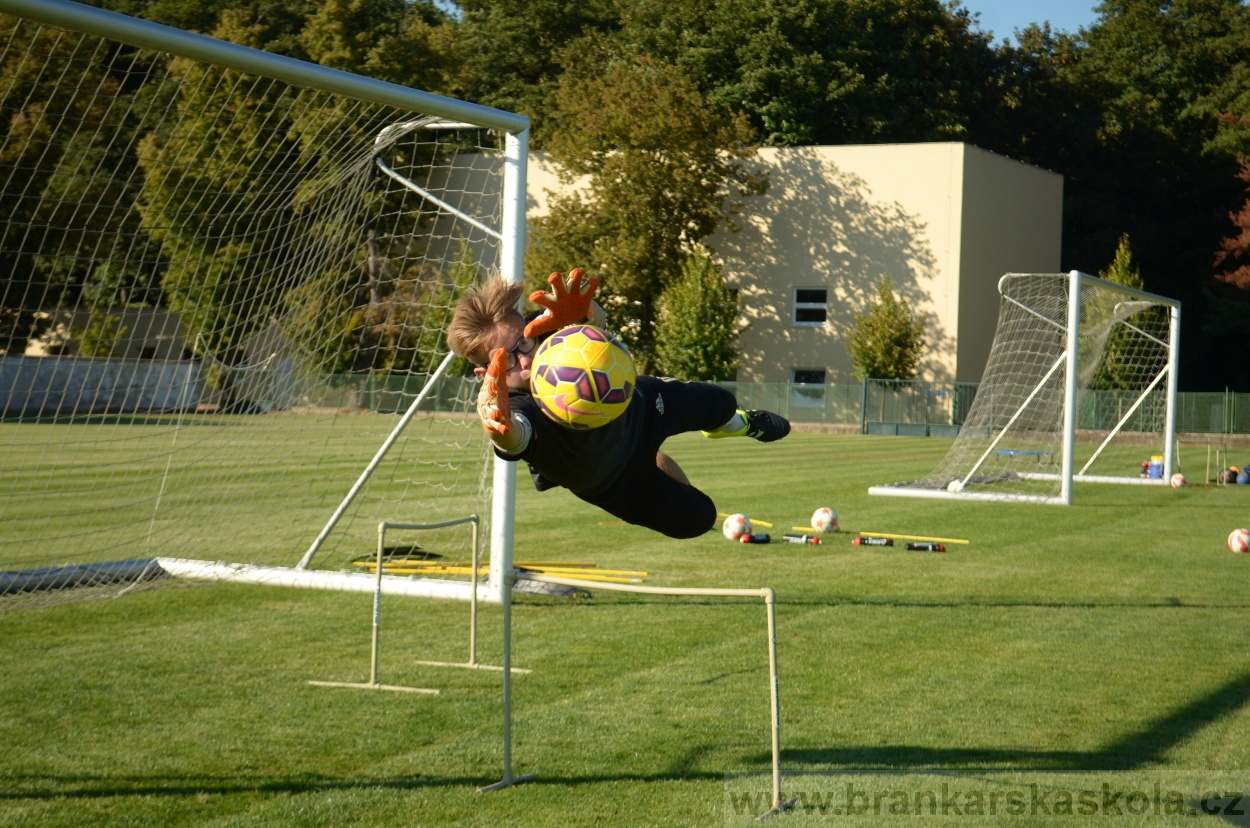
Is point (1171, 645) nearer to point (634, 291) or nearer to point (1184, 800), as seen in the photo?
point (1184, 800)

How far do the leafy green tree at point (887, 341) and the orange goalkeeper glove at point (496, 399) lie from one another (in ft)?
124

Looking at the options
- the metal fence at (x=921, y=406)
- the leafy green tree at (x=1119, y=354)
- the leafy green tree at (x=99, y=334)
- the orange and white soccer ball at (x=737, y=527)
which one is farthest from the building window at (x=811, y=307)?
the orange and white soccer ball at (x=737, y=527)

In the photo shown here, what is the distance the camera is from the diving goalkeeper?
525 centimetres

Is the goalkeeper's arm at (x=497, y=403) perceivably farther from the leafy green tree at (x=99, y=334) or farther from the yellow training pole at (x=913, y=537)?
the leafy green tree at (x=99, y=334)

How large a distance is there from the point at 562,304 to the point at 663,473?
1362 mm

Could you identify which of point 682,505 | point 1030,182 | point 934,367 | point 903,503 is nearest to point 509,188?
point 682,505

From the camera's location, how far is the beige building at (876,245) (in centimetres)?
4216

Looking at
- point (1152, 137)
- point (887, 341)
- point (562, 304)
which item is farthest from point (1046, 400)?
point (1152, 137)

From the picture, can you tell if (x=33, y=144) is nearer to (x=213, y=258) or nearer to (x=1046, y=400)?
(x=213, y=258)

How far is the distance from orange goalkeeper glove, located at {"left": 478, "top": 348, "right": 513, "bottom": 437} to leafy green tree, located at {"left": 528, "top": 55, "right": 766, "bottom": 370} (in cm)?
3915

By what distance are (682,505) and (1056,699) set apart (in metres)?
3.02

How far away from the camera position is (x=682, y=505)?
6488 millimetres

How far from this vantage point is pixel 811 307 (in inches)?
1774

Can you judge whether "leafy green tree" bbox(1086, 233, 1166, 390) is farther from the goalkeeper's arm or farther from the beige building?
the goalkeeper's arm
